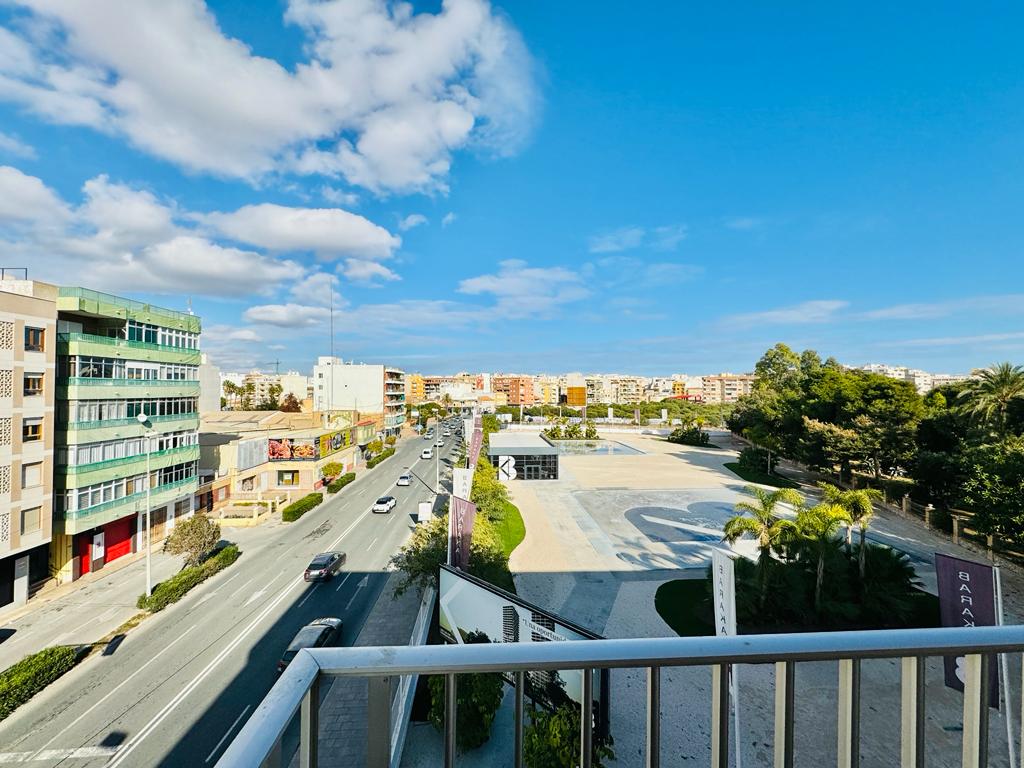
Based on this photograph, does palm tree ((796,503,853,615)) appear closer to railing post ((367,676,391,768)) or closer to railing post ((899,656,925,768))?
railing post ((899,656,925,768))

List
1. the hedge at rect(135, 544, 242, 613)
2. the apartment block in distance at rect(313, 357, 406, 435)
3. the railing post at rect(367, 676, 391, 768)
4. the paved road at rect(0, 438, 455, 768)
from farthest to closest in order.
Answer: the apartment block in distance at rect(313, 357, 406, 435), the hedge at rect(135, 544, 242, 613), the paved road at rect(0, 438, 455, 768), the railing post at rect(367, 676, 391, 768)

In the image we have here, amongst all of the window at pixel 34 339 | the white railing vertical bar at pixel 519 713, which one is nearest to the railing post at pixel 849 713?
the white railing vertical bar at pixel 519 713

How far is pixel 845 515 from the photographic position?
1173 cm


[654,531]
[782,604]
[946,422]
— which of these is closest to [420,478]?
[654,531]

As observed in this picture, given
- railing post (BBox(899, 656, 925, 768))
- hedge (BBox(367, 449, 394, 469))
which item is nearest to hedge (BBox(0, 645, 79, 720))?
railing post (BBox(899, 656, 925, 768))

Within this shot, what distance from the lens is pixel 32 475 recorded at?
1442 centimetres

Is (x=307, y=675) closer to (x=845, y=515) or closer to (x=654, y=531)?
(x=845, y=515)

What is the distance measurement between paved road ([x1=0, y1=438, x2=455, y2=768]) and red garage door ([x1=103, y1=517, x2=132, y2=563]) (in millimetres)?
4189

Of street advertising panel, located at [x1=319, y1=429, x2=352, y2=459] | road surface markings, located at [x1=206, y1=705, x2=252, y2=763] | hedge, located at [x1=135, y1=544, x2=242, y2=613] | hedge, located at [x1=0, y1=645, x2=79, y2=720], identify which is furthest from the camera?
street advertising panel, located at [x1=319, y1=429, x2=352, y2=459]

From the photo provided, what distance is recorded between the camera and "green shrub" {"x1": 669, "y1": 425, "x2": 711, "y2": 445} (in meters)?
48.5

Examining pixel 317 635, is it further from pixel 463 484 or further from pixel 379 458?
pixel 379 458

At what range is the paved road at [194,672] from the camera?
882 centimetres

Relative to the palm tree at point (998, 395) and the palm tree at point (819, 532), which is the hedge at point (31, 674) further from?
the palm tree at point (998, 395)

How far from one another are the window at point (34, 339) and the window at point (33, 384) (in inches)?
31.4
